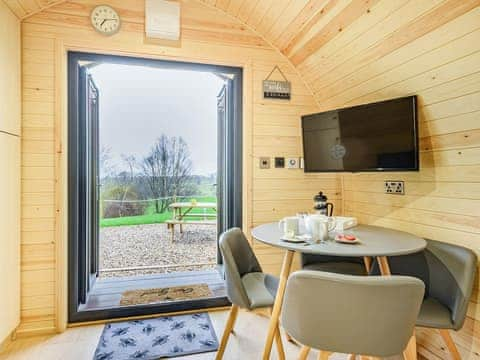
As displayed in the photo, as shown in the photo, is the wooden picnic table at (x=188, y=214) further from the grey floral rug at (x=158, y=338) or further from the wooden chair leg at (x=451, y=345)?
the wooden chair leg at (x=451, y=345)

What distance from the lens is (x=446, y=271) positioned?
1.75 meters

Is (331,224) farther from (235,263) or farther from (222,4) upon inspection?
(222,4)

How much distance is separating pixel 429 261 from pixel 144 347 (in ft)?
6.39

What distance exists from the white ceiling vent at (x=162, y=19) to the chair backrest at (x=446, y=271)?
2.35 m

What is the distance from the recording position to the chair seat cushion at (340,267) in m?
2.22

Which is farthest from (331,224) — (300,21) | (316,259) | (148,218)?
(148,218)

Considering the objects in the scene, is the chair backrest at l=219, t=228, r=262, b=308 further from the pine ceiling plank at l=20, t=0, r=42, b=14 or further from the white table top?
the pine ceiling plank at l=20, t=0, r=42, b=14

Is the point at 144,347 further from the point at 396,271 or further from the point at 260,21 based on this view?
the point at 260,21

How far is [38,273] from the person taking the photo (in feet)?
7.50

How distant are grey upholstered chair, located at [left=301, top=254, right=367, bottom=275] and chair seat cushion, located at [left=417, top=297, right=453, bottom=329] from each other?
54cm

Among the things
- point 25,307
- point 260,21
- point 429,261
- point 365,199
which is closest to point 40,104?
point 25,307

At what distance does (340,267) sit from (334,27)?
1744 mm

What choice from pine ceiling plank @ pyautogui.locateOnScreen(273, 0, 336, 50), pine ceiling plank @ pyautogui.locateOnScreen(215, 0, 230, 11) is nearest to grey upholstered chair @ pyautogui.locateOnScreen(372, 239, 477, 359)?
pine ceiling plank @ pyautogui.locateOnScreen(273, 0, 336, 50)

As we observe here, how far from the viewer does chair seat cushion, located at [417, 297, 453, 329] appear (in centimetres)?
157
